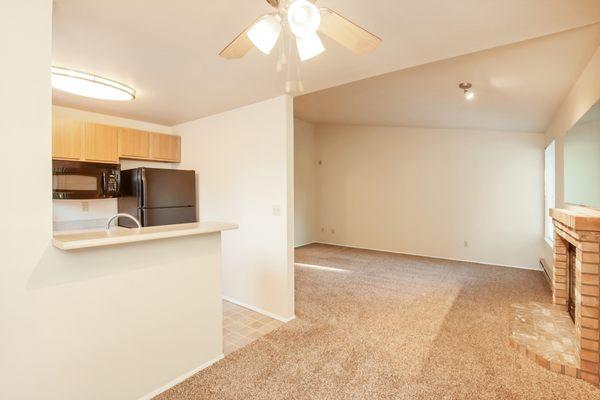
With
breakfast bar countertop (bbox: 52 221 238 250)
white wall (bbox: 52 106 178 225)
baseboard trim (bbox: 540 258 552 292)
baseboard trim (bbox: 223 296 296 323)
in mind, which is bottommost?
baseboard trim (bbox: 223 296 296 323)

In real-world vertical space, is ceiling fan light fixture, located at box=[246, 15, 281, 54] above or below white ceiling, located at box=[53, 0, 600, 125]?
below

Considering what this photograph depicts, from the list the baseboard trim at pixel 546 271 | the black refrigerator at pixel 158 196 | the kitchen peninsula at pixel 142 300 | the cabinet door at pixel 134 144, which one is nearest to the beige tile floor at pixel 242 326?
the kitchen peninsula at pixel 142 300

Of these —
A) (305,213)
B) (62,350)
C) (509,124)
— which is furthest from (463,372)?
(305,213)

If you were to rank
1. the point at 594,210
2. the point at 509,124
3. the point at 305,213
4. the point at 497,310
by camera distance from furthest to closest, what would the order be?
the point at 305,213 → the point at 509,124 → the point at 497,310 → the point at 594,210

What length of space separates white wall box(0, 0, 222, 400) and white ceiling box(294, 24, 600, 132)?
286 centimetres

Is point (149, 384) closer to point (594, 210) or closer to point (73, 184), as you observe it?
point (73, 184)

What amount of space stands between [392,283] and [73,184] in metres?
4.09

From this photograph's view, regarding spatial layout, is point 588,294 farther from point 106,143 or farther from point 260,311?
point 106,143

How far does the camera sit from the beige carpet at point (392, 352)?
1954mm

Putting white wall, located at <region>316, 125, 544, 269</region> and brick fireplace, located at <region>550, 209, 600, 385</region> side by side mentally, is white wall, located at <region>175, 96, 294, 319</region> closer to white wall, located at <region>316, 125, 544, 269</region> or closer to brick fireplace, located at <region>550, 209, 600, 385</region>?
brick fireplace, located at <region>550, 209, 600, 385</region>

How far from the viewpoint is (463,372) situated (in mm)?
2145

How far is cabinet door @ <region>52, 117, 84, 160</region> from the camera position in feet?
10.5

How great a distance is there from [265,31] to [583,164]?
105 inches

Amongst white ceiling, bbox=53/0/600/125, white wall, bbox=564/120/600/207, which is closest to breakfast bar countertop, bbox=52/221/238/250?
white ceiling, bbox=53/0/600/125
